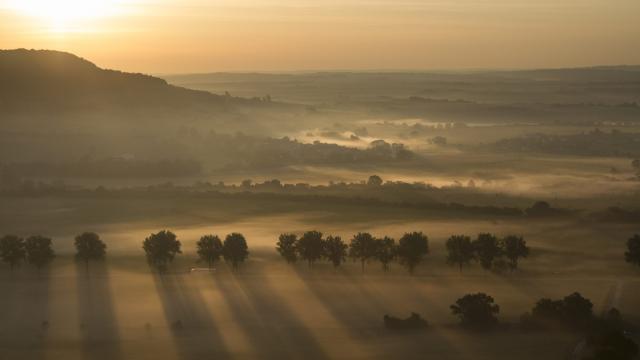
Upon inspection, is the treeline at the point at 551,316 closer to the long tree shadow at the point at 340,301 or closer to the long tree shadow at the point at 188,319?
the long tree shadow at the point at 340,301

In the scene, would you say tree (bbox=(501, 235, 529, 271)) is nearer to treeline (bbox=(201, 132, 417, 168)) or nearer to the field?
the field

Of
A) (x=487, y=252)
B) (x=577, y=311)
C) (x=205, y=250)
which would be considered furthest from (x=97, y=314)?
(x=577, y=311)

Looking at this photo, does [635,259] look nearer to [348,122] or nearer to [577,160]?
[577,160]

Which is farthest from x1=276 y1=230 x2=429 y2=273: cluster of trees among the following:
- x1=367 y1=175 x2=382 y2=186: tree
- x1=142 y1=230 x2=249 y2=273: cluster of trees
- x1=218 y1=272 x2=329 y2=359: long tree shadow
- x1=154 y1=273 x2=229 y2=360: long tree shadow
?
x1=367 y1=175 x2=382 y2=186: tree

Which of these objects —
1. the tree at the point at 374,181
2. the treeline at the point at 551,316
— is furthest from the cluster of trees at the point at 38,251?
the tree at the point at 374,181

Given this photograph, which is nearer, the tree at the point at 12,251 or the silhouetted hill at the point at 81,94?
the tree at the point at 12,251
